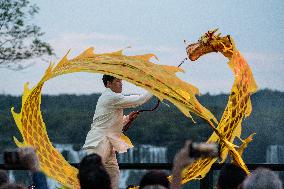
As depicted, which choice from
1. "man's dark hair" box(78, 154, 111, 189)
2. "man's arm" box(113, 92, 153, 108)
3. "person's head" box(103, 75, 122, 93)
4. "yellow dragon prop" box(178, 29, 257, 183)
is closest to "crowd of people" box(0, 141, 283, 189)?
"man's dark hair" box(78, 154, 111, 189)

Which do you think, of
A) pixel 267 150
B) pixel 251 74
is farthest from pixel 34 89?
pixel 267 150

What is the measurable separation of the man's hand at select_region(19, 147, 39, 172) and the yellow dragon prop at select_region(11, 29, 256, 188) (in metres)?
2.21

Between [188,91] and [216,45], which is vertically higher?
[216,45]

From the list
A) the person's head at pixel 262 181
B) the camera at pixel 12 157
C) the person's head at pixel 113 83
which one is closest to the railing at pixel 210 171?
the person's head at pixel 113 83

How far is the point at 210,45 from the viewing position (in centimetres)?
691

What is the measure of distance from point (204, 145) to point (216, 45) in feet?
11.7

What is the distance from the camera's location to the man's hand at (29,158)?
3850 mm

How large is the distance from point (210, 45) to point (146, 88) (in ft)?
3.27

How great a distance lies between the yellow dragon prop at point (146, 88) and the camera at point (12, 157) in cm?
232

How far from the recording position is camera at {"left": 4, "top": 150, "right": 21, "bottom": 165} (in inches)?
149

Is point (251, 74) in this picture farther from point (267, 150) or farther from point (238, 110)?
point (267, 150)

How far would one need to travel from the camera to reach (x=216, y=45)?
689 centimetres

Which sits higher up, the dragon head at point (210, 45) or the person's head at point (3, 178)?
the dragon head at point (210, 45)

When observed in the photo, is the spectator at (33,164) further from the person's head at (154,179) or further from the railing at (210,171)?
the railing at (210,171)
